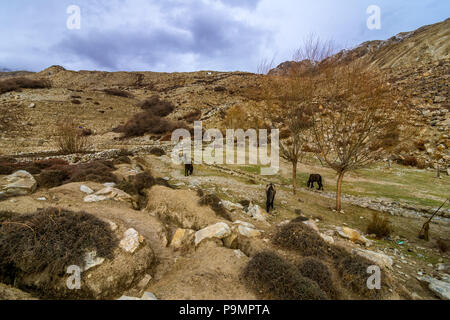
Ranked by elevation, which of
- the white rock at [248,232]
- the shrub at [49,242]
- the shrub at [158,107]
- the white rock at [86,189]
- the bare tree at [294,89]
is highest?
the shrub at [158,107]

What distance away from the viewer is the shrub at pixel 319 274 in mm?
3543

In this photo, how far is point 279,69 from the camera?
11195 mm

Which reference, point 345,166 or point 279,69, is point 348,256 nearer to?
point 345,166

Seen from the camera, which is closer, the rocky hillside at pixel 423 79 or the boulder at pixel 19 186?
the boulder at pixel 19 186

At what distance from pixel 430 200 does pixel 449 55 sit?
128ft

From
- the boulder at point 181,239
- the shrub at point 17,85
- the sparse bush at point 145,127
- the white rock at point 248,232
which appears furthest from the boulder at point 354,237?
the shrub at point 17,85

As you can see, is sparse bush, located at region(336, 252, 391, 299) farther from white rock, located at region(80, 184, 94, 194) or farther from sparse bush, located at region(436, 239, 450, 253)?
white rock, located at region(80, 184, 94, 194)

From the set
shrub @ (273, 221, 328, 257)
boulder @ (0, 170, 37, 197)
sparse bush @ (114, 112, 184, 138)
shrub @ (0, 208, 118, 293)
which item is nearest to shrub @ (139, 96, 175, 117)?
sparse bush @ (114, 112, 184, 138)

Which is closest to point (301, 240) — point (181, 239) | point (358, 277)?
point (358, 277)

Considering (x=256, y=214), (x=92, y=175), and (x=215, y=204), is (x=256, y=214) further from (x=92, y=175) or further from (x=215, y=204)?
(x=92, y=175)

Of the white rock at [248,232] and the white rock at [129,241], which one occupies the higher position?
the white rock at [129,241]

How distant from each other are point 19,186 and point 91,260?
5094 mm

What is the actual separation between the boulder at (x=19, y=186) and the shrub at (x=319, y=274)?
8546 mm
